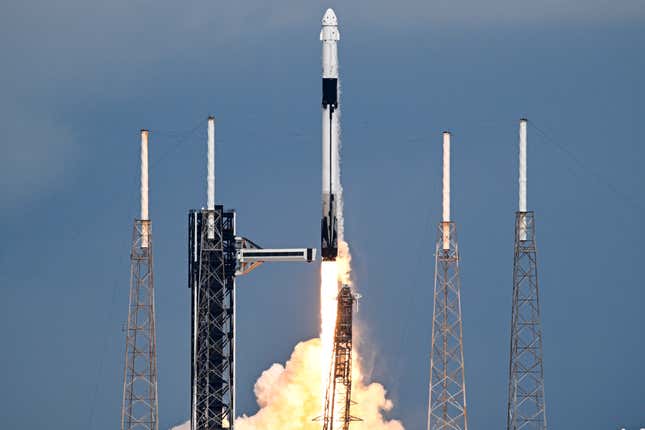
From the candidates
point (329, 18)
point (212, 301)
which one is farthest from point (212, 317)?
point (329, 18)

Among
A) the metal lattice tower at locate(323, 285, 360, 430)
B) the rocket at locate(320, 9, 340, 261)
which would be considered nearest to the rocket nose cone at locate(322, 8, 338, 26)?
the rocket at locate(320, 9, 340, 261)

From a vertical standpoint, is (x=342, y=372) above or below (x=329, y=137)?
below

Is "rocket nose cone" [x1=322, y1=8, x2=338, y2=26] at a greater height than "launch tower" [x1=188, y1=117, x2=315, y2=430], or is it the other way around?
"rocket nose cone" [x1=322, y1=8, x2=338, y2=26]

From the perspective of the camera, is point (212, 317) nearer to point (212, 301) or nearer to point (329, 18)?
point (212, 301)

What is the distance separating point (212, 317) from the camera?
175125 millimetres

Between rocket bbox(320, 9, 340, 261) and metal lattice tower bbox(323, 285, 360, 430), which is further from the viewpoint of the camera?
rocket bbox(320, 9, 340, 261)

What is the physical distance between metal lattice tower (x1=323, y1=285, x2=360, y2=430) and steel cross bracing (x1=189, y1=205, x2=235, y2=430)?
26.7ft

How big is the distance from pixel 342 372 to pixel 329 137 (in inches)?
551

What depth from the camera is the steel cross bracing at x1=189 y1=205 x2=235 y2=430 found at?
573 ft

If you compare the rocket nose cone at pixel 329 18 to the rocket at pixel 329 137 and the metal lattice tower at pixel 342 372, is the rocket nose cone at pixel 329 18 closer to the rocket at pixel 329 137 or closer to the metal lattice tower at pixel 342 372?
the rocket at pixel 329 137

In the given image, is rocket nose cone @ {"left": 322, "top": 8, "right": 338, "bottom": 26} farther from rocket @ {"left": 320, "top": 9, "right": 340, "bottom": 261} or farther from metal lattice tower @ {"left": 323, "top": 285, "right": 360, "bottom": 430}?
metal lattice tower @ {"left": 323, "top": 285, "right": 360, "bottom": 430}

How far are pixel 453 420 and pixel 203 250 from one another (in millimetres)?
16842

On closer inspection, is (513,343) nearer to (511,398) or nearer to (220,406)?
(511,398)

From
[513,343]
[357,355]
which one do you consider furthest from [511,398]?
[357,355]
